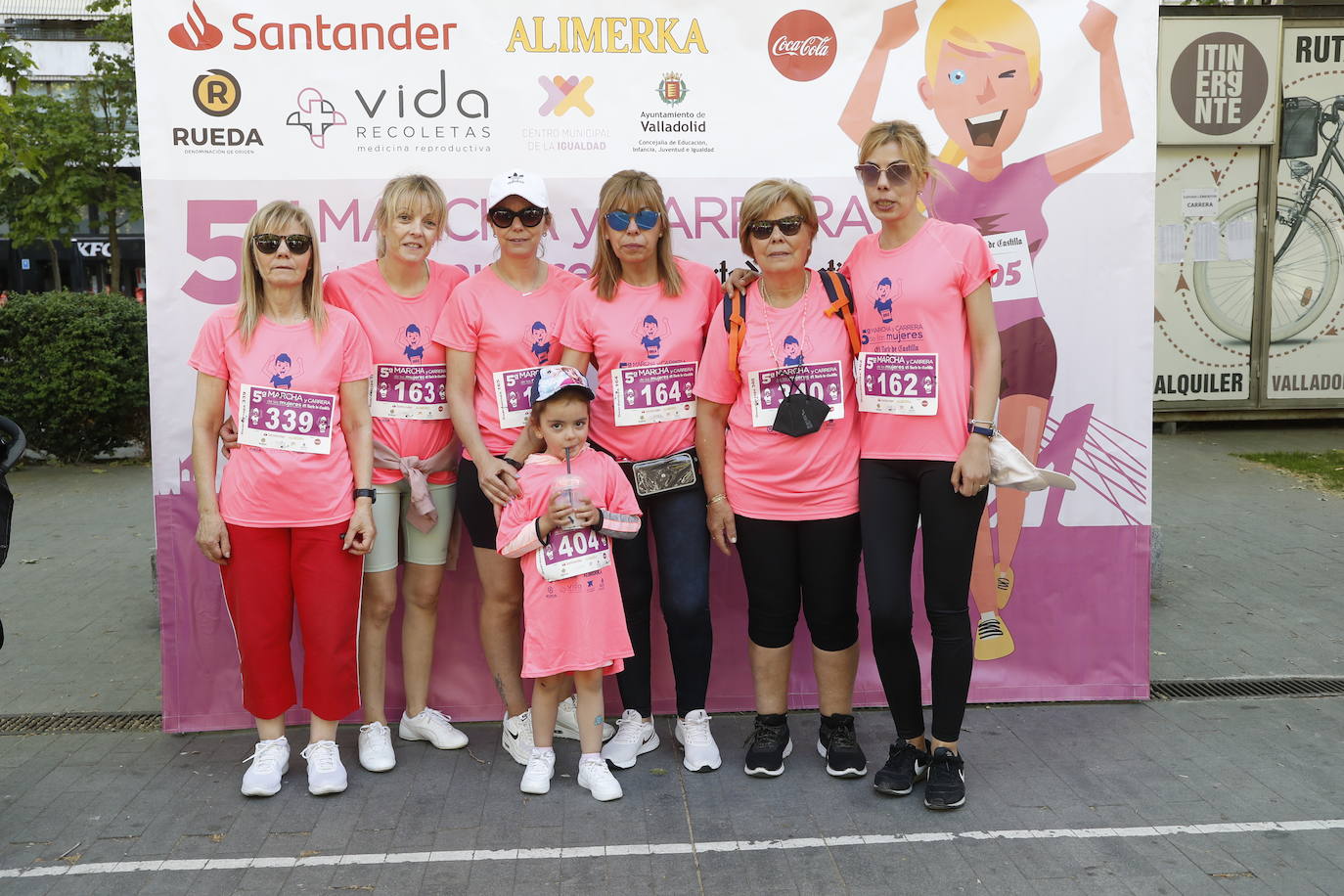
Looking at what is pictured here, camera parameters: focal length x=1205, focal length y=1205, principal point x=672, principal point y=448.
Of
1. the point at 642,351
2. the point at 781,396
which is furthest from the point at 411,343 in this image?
the point at 781,396

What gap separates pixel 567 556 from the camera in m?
3.87

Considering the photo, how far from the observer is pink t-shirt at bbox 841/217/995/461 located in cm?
372

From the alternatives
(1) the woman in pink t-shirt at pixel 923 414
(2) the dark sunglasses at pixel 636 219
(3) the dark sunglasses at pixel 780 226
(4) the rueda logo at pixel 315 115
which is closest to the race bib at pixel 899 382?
(1) the woman in pink t-shirt at pixel 923 414

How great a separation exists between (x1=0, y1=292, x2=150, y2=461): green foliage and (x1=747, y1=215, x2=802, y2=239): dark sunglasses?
7916 mm

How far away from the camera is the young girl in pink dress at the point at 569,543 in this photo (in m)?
3.83

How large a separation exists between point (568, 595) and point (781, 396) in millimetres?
940

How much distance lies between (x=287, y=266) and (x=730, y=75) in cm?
179

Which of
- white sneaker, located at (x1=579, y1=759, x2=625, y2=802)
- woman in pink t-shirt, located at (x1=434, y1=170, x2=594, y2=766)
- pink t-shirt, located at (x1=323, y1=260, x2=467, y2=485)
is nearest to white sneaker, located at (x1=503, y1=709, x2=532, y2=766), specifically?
woman in pink t-shirt, located at (x1=434, y1=170, x2=594, y2=766)

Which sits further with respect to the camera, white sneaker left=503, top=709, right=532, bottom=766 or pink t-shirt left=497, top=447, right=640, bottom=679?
white sneaker left=503, top=709, right=532, bottom=766

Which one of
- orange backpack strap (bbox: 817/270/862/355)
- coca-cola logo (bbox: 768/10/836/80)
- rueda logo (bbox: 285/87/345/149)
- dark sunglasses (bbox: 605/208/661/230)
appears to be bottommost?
orange backpack strap (bbox: 817/270/862/355)

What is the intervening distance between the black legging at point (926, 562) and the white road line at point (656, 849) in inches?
17.1

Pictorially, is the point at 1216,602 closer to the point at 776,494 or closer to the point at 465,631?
the point at 776,494

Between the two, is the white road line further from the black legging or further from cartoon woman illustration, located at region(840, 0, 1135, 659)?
cartoon woman illustration, located at region(840, 0, 1135, 659)

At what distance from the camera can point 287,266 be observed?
3.88 metres
